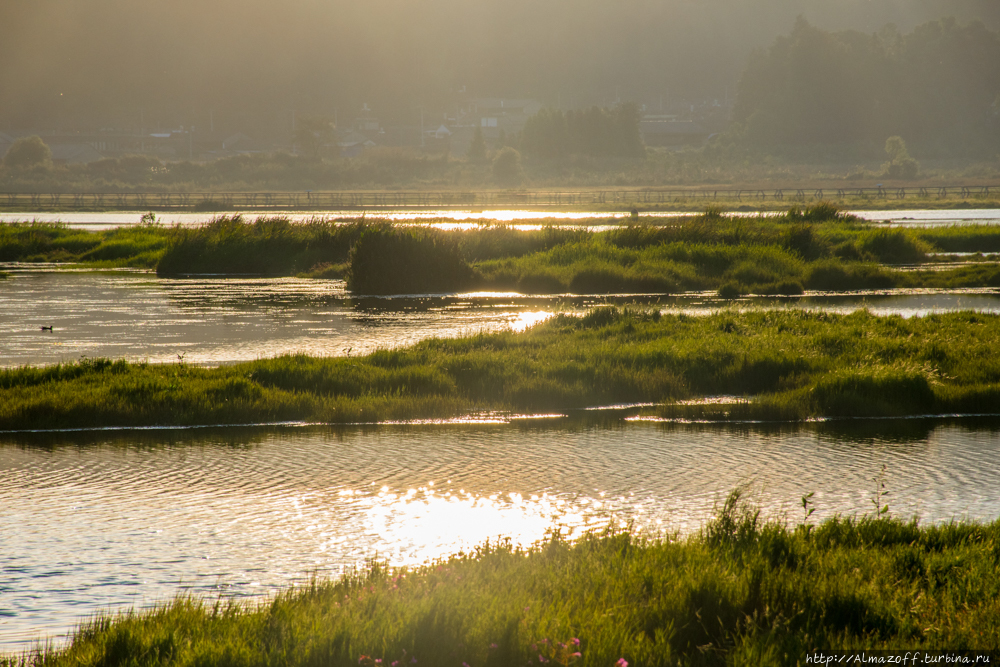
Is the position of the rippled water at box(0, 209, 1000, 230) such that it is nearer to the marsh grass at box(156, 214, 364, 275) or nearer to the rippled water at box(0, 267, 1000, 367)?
the marsh grass at box(156, 214, 364, 275)

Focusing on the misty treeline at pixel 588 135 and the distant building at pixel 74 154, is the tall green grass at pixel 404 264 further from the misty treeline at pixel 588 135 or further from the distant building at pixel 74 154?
the distant building at pixel 74 154

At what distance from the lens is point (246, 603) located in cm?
866

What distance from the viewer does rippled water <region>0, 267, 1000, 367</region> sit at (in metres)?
24.2

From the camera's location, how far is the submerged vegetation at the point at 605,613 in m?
6.51

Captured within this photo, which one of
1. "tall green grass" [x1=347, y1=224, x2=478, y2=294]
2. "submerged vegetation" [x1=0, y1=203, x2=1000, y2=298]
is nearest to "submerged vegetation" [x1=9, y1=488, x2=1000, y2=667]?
"submerged vegetation" [x1=0, y1=203, x2=1000, y2=298]

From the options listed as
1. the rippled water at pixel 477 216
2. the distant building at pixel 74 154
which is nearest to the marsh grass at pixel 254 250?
the rippled water at pixel 477 216

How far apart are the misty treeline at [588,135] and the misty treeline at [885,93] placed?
2401cm

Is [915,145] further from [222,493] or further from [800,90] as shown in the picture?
[222,493]

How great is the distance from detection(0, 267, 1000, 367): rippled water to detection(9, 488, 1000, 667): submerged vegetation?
15.2 meters

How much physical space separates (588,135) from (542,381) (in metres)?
159

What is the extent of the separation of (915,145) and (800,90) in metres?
24.2

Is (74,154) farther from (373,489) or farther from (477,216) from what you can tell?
(373,489)

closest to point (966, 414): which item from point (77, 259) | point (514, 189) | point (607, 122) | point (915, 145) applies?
point (77, 259)

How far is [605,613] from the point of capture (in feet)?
22.7
